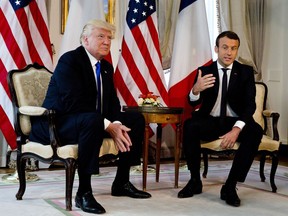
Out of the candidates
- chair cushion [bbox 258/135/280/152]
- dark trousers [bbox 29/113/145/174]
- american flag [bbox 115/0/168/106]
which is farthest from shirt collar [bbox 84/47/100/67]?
american flag [bbox 115/0/168/106]

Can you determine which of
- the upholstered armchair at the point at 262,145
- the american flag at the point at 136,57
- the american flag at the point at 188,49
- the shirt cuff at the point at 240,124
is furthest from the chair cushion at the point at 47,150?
the american flag at the point at 188,49

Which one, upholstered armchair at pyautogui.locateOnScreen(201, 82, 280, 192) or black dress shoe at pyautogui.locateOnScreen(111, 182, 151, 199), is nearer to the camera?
black dress shoe at pyautogui.locateOnScreen(111, 182, 151, 199)

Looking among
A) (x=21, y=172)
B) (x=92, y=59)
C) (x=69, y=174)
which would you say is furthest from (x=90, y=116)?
(x=21, y=172)

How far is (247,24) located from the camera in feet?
20.5

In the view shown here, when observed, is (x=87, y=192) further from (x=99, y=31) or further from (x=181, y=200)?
(x=99, y=31)

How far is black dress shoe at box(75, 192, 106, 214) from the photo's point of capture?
2721mm

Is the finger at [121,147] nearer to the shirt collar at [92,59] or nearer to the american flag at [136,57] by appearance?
the shirt collar at [92,59]

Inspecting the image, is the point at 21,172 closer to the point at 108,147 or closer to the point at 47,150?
the point at 47,150

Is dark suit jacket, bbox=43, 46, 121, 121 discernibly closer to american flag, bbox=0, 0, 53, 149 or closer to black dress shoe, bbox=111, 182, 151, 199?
black dress shoe, bbox=111, 182, 151, 199

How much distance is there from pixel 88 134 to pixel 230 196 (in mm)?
1145

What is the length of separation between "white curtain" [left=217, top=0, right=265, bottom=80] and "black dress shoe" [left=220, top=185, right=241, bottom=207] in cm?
327

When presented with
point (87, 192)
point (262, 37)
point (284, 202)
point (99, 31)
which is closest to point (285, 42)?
point (262, 37)

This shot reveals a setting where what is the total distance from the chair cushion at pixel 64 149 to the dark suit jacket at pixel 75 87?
0.25 meters

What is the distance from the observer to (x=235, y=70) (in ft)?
11.8
